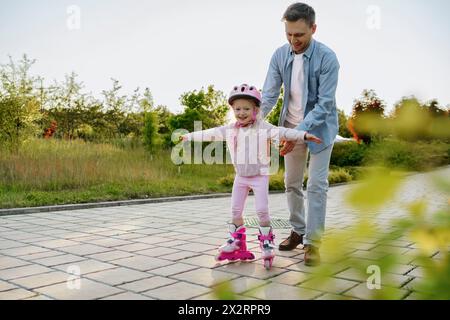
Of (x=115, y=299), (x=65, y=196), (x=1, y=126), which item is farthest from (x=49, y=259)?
(x=1, y=126)

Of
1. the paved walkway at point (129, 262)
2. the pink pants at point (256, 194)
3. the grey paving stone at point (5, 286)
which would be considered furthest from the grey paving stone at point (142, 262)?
the grey paving stone at point (5, 286)

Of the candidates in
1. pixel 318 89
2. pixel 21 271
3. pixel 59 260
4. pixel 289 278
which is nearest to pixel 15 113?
pixel 59 260

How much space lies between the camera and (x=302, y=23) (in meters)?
3.47

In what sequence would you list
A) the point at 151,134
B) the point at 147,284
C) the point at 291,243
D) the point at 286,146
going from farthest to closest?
the point at 151,134, the point at 291,243, the point at 286,146, the point at 147,284

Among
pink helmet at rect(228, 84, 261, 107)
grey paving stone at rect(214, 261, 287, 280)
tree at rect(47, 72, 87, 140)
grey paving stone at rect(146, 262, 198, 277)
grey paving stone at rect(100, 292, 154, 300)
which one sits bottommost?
grey paving stone at rect(214, 261, 287, 280)

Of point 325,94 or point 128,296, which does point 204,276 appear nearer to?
point 128,296

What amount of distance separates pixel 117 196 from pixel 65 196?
91cm

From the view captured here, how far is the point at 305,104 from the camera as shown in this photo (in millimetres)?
3746

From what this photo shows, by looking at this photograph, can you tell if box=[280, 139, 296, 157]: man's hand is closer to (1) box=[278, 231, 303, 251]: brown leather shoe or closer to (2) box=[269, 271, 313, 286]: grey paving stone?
(1) box=[278, 231, 303, 251]: brown leather shoe

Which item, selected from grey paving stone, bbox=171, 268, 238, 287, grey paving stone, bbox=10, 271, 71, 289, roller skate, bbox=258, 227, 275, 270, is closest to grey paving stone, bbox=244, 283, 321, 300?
grey paving stone, bbox=171, 268, 238, 287

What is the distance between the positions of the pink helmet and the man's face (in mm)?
533

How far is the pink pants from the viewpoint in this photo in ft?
11.6

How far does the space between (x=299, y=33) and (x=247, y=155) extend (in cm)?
104
